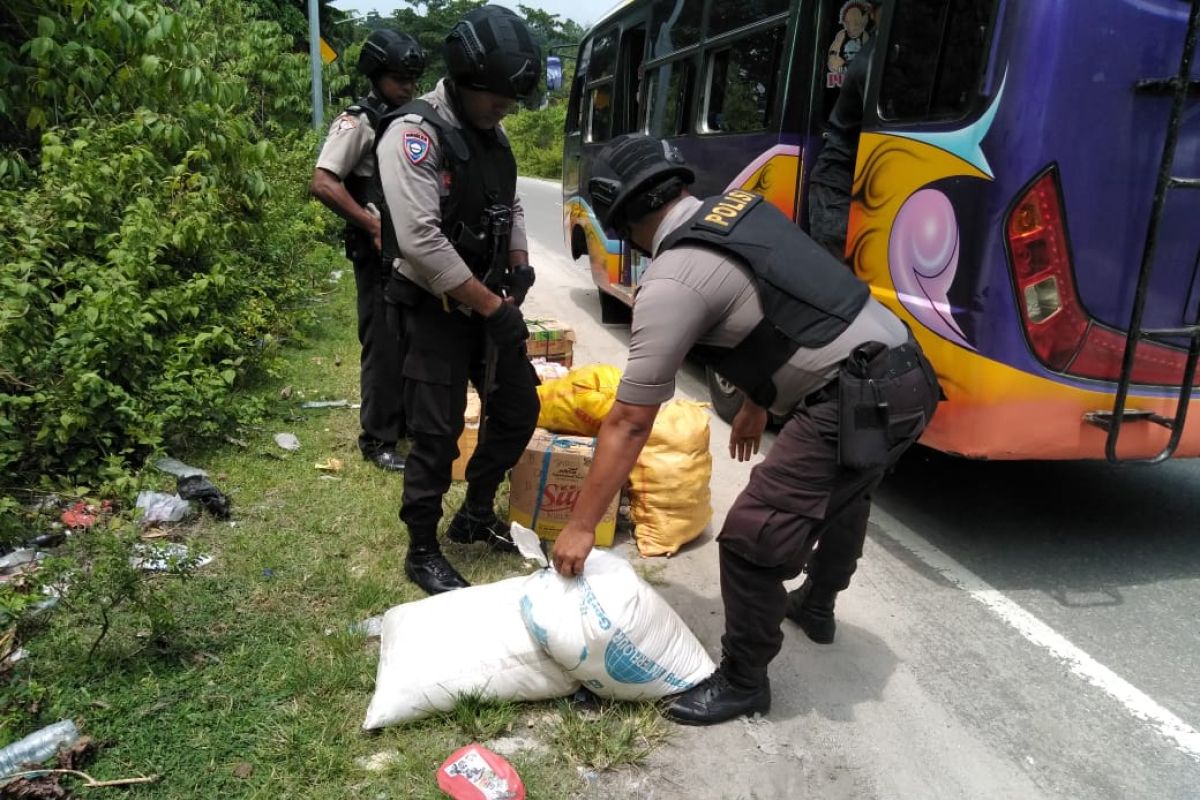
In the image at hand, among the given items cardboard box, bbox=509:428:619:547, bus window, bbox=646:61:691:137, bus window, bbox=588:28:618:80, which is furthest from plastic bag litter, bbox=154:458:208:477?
bus window, bbox=588:28:618:80

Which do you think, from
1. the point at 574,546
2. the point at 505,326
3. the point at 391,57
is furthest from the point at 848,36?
the point at 574,546

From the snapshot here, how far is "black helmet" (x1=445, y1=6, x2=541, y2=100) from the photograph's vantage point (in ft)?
8.16

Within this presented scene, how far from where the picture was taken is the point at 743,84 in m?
4.74

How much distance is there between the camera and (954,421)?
307 centimetres

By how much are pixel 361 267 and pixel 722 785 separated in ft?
9.67

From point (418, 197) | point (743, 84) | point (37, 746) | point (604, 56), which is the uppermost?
point (604, 56)

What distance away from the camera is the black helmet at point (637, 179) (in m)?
2.07

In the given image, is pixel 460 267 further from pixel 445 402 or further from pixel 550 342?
pixel 550 342

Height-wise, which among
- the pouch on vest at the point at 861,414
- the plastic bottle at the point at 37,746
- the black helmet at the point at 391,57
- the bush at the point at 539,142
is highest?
the bush at the point at 539,142

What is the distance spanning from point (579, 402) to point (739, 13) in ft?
8.95

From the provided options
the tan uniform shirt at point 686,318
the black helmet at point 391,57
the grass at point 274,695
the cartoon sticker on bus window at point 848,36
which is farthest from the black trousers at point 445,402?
the cartoon sticker on bus window at point 848,36

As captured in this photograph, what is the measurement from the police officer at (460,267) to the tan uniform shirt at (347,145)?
106 cm

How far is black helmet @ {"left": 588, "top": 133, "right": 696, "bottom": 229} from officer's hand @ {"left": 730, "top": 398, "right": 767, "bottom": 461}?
832 mm

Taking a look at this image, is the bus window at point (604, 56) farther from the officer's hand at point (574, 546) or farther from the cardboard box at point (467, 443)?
the officer's hand at point (574, 546)
